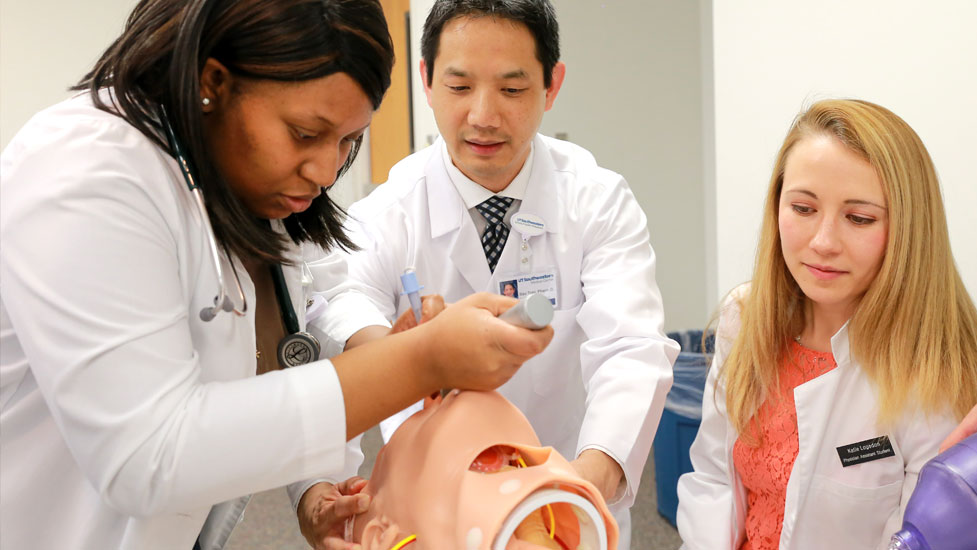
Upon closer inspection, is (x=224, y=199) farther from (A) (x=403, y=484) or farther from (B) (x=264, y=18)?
(A) (x=403, y=484)

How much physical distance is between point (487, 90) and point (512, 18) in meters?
0.15

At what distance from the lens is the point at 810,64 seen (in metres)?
2.20

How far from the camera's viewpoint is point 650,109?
13.6ft

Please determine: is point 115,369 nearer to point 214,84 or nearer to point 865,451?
point 214,84

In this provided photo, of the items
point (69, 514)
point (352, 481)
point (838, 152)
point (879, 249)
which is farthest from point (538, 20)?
point (69, 514)

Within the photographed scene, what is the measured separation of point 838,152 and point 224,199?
3.45 ft

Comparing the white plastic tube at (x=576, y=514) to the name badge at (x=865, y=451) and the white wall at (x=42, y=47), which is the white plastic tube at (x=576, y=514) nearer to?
the name badge at (x=865, y=451)

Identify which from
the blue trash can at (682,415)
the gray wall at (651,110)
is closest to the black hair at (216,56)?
the blue trash can at (682,415)

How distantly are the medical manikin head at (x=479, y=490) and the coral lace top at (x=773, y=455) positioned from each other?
0.79 meters

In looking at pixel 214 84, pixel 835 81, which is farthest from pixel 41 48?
pixel 214 84

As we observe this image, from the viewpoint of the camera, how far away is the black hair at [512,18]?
64.7 inches

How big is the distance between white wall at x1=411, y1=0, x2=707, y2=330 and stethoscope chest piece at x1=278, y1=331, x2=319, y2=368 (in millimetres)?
2968

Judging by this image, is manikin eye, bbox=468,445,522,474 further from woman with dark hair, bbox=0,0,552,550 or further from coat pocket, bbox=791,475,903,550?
coat pocket, bbox=791,475,903,550

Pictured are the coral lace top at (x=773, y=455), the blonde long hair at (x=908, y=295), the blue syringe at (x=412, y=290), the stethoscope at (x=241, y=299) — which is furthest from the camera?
the coral lace top at (x=773, y=455)
